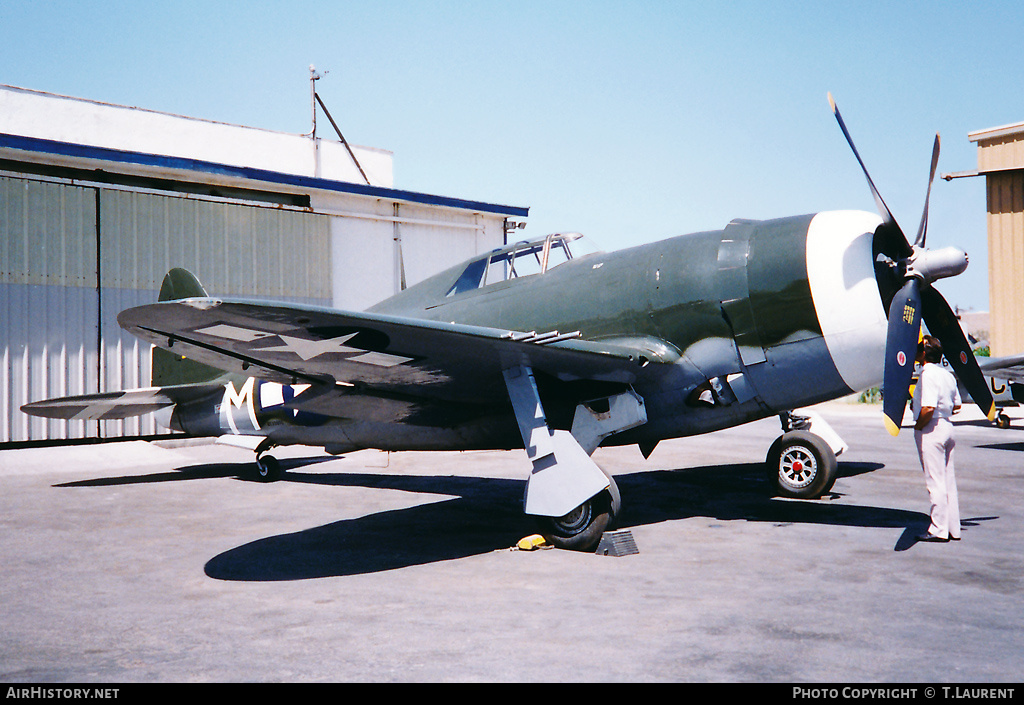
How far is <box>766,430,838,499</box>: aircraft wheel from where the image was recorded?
8.02m

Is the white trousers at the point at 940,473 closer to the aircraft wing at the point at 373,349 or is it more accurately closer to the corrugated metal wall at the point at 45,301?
the aircraft wing at the point at 373,349

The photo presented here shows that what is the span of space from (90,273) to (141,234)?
Answer: 1332 millimetres

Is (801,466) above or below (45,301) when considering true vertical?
below

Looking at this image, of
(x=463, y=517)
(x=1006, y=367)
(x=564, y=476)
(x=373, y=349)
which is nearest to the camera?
(x=373, y=349)

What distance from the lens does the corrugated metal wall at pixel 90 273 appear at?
1407 centimetres

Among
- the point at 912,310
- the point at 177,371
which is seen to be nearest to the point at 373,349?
the point at 912,310

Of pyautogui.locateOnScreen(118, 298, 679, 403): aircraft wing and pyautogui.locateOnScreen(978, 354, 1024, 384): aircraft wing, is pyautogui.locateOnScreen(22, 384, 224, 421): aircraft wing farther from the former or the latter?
pyautogui.locateOnScreen(978, 354, 1024, 384): aircraft wing

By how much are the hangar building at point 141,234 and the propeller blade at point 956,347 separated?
10.2 meters

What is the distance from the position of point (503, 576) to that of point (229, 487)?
6040 millimetres

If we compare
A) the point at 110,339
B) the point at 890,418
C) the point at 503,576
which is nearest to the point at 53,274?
the point at 110,339

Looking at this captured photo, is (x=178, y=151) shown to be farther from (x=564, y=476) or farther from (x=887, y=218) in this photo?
(x=887, y=218)

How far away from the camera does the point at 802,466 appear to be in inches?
321

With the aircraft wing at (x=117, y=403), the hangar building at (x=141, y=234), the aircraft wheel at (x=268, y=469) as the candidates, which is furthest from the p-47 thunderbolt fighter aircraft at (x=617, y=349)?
the hangar building at (x=141, y=234)

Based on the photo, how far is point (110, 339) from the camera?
597 inches
